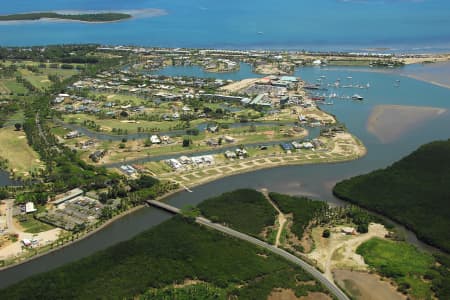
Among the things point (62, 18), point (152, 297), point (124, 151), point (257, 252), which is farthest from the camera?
point (62, 18)

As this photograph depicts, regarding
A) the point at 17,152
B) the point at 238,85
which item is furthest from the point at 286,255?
the point at 238,85

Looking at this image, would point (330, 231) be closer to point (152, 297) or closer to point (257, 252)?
point (257, 252)

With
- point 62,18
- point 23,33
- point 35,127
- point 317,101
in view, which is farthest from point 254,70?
point 62,18

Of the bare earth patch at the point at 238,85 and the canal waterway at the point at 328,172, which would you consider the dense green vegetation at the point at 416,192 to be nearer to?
the canal waterway at the point at 328,172

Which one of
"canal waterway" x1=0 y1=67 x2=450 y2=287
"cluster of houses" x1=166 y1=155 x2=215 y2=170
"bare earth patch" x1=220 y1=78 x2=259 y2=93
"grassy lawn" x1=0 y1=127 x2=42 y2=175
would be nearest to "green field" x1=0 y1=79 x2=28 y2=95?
"grassy lawn" x1=0 y1=127 x2=42 y2=175

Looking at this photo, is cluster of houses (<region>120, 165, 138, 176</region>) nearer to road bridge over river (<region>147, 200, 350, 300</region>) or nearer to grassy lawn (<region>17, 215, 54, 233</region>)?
road bridge over river (<region>147, 200, 350, 300</region>)
